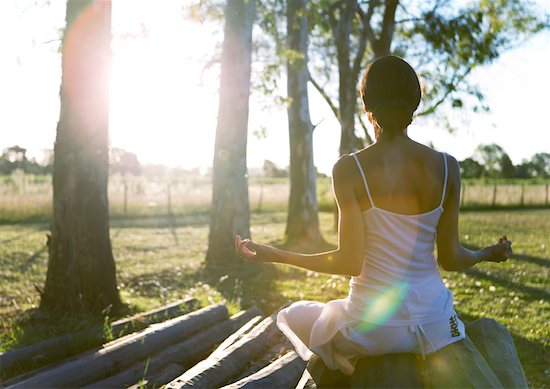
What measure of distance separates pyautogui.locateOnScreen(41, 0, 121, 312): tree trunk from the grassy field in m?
0.39

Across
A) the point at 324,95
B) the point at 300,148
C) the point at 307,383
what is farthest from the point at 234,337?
the point at 324,95

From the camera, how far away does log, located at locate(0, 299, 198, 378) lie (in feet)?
17.4

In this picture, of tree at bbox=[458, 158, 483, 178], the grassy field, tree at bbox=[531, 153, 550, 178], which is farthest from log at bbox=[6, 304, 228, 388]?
tree at bbox=[531, 153, 550, 178]

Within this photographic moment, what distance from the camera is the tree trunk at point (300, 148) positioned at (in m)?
15.6

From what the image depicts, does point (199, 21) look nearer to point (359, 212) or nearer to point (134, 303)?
point (134, 303)

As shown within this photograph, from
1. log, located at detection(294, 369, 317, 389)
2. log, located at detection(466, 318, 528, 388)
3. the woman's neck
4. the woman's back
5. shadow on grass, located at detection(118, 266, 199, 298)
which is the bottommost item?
shadow on grass, located at detection(118, 266, 199, 298)

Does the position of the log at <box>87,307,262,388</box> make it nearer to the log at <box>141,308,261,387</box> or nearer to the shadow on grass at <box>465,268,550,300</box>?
the log at <box>141,308,261,387</box>

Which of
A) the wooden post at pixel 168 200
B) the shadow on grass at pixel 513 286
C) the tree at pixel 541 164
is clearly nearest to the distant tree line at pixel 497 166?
the tree at pixel 541 164

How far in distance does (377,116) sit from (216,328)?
3.76m

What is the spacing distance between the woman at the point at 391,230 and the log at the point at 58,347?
332 cm

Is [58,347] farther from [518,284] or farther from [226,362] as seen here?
[518,284]

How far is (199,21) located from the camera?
47.2 ft

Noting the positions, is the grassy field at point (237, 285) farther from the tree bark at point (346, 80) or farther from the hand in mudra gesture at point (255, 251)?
the hand in mudra gesture at point (255, 251)

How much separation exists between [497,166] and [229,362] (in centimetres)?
9022
